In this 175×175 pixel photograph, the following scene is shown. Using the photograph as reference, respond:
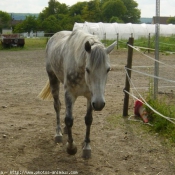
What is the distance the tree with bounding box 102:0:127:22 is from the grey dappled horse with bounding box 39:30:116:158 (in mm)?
65415

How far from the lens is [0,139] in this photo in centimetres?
464

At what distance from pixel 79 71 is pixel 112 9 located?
69696 mm

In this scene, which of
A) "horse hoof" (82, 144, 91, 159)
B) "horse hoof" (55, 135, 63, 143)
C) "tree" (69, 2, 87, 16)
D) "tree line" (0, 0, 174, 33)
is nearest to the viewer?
"horse hoof" (82, 144, 91, 159)

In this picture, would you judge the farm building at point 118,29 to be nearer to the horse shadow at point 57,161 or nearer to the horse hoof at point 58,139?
the horse hoof at point 58,139

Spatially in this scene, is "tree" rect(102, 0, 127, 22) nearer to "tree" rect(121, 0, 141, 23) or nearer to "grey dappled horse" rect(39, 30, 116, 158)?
"tree" rect(121, 0, 141, 23)

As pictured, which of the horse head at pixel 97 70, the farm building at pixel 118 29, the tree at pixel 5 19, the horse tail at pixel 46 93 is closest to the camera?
the horse head at pixel 97 70

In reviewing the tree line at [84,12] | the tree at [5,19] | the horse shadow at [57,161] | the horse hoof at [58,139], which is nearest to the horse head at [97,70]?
the horse shadow at [57,161]

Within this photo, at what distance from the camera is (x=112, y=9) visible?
233 ft

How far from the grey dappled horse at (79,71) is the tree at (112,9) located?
65.4 metres

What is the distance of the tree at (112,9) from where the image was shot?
7012cm

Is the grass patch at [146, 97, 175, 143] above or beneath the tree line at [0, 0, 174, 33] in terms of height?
beneath

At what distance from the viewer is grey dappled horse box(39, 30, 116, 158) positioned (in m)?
3.32

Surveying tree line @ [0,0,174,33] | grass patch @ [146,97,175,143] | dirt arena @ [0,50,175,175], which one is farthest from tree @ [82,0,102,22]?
grass patch @ [146,97,175,143]

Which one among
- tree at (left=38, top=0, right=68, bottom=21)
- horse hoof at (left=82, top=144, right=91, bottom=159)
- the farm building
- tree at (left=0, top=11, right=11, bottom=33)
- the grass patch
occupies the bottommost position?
horse hoof at (left=82, top=144, right=91, bottom=159)
